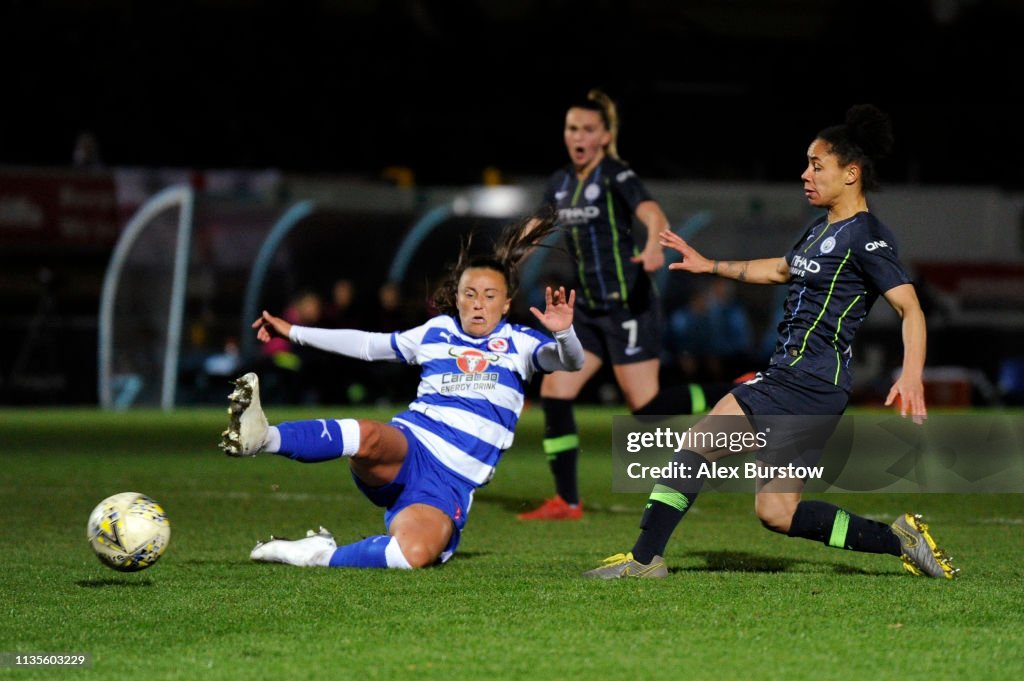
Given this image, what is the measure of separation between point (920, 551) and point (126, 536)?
9.43 feet

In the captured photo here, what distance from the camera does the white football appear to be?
518 cm

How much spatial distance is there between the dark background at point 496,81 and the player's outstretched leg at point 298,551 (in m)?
16.7

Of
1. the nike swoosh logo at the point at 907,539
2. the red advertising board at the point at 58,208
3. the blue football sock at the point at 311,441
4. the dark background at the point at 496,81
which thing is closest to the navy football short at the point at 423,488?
the blue football sock at the point at 311,441

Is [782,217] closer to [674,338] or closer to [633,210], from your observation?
[674,338]

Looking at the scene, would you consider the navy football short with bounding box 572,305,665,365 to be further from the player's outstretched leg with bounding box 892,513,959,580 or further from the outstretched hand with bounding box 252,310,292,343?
the player's outstretched leg with bounding box 892,513,959,580

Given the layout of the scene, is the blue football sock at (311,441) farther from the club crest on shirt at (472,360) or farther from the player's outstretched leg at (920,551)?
the player's outstretched leg at (920,551)

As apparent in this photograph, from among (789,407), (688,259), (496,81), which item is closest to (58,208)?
(496,81)

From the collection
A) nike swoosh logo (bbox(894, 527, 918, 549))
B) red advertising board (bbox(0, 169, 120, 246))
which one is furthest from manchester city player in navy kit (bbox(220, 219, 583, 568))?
red advertising board (bbox(0, 169, 120, 246))

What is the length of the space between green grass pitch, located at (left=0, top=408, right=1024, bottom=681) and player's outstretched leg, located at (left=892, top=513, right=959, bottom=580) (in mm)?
94

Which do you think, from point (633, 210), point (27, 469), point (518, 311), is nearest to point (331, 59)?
point (518, 311)

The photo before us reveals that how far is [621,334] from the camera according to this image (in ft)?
27.1

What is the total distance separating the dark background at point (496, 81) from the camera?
72.6 ft

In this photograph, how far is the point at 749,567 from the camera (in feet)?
19.2

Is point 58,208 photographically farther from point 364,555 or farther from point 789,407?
point 789,407
